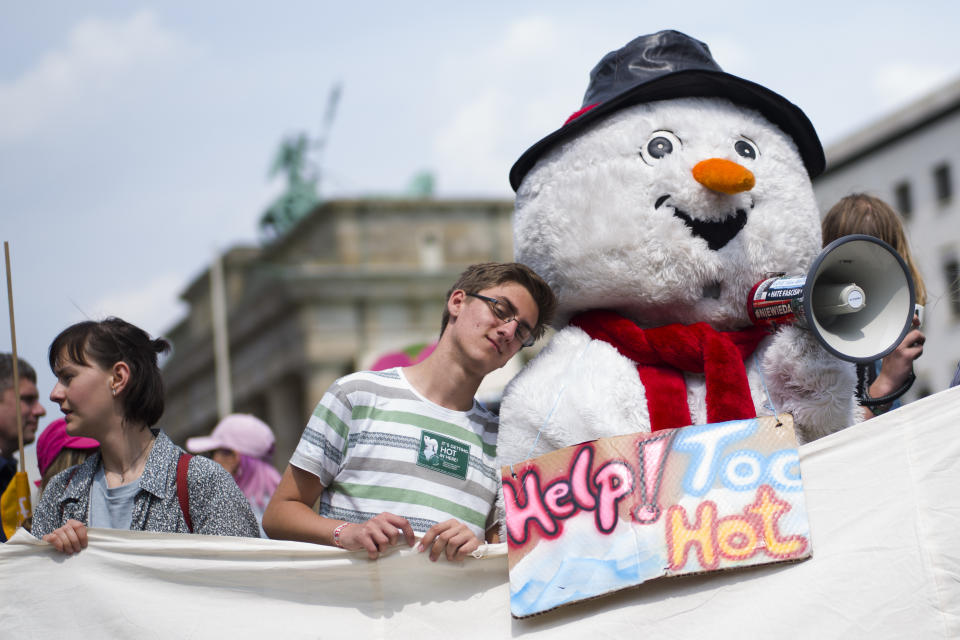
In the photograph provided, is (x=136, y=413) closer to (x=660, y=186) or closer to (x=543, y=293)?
(x=543, y=293)

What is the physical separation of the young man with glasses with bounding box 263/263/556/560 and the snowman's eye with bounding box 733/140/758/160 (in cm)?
62

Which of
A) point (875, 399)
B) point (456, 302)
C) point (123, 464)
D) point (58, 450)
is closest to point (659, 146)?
point (456, 302)

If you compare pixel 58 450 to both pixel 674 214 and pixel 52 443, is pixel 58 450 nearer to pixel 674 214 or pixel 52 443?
pixel 52 443

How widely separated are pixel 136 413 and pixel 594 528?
1.34 m

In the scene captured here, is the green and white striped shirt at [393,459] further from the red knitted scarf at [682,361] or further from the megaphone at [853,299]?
the megaphone at [853,299]

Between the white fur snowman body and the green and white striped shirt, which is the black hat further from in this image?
the green and white striped shirt

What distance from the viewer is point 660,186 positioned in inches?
122

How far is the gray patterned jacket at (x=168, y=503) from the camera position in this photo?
312 cm

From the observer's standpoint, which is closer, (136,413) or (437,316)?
(136,413)

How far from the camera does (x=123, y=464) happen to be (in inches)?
127

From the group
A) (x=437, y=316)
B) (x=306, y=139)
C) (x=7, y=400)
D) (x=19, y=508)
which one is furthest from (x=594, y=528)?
(x=306, y=139)

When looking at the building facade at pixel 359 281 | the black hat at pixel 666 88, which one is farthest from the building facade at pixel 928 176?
the black hat at pixel 666 88

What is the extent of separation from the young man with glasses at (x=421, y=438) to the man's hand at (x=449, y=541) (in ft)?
0.40

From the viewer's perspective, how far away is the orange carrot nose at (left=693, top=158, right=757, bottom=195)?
296cm
